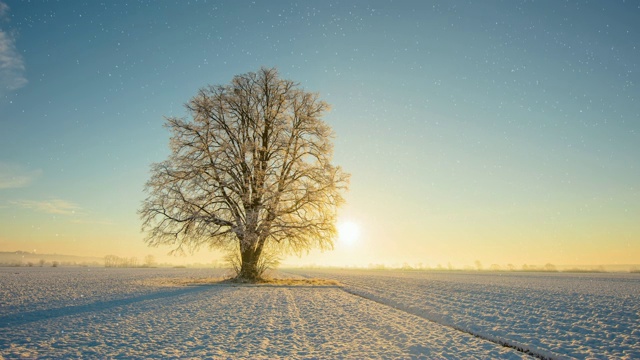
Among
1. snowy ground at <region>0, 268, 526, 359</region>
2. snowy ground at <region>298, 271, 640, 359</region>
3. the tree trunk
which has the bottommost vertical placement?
snowy ground at <region>298, 271, 640, 359</region>

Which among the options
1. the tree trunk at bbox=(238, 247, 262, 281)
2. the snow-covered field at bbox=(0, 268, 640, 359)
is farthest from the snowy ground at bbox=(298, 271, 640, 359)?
the tree trunk at bbox=(238, 247, 262, 281)

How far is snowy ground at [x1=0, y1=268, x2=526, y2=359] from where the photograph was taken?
8148 millimetres

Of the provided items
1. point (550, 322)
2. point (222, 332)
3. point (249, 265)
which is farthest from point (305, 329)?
point (249, 265)

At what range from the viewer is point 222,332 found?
33.6ft

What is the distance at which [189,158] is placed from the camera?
2742 cm

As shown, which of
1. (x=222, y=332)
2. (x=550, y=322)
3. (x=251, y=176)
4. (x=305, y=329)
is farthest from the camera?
(x=251, y=176)

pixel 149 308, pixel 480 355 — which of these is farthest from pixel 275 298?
pixel 480 355

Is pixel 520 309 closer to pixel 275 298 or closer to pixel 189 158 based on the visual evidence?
pixel 275 298

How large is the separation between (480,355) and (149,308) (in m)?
12.0

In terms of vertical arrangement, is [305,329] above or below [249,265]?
below

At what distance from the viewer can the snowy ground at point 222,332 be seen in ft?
26.7

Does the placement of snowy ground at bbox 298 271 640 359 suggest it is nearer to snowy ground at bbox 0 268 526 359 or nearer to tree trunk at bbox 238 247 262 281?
snowy ground at bbox 0 268 526 359

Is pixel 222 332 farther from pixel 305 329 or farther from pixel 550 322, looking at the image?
pixel 550 322

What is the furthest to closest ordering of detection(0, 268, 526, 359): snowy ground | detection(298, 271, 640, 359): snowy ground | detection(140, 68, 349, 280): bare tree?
1. detection(140, 68, 349, 280): bare tree
2. detection(298, 271, 640, 359): snowy ground
3. detection(0, 268, 526, 359): snowy ground
